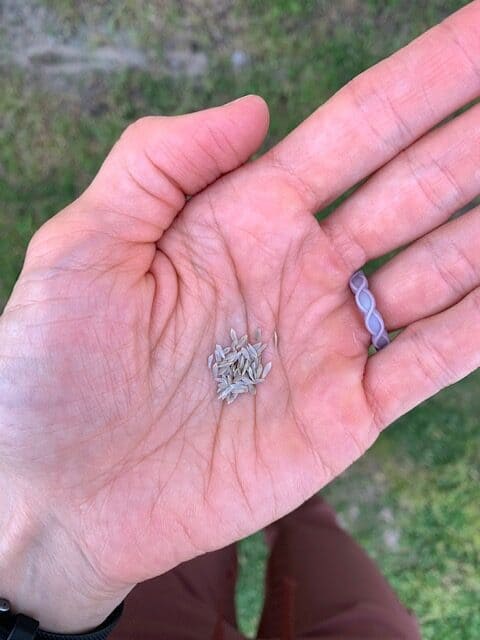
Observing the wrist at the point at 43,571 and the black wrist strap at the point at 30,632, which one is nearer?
the black wrist strap at the point at 30,632

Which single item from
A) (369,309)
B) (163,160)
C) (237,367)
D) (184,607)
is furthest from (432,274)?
(184,607)

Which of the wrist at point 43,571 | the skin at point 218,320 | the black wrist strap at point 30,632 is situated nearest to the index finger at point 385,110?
the skin at point 218,320

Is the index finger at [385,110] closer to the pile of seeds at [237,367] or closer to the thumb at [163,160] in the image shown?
the thumb at [163,160]

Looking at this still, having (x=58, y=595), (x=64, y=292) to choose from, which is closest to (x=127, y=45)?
(x=64, y=292)

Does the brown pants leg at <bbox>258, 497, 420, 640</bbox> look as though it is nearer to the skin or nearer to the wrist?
the skin

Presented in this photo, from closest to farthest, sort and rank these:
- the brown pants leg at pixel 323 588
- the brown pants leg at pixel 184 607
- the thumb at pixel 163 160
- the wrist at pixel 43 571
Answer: the thumb at pixel 163 160, the wrist at pixel 43 571, the brown pants leg at pixel 184 607, the brown pants leg at pixel 323 588

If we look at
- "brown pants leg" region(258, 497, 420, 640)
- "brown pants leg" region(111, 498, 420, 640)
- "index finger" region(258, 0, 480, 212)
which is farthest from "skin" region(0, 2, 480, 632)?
"brown pants leg" region(258, 497, 420, 640)
